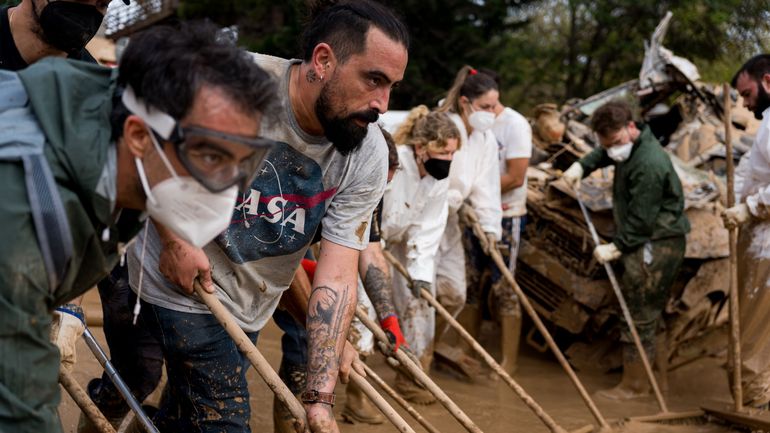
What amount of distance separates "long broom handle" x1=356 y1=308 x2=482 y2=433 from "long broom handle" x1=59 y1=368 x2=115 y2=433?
56.3 inches

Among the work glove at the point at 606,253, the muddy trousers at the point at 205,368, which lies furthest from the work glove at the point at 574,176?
the muddy trousers at the point at 205,368

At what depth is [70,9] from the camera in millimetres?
3234

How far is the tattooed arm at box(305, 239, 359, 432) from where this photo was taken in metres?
3.09

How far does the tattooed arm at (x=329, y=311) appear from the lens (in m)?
3.09

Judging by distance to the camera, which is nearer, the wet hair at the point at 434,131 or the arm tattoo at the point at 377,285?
the arm tattoo at the point at 377,285

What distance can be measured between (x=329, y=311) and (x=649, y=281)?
4.14 metres

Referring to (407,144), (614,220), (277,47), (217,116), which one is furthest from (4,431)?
(277,47)

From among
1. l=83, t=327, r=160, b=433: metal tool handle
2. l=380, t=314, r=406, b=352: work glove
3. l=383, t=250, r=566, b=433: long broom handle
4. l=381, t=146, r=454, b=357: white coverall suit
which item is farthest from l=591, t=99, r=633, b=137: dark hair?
l=83, t=327, r=160, b=433: metal tool handle

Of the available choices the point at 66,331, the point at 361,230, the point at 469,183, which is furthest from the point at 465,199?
the point at 66,331

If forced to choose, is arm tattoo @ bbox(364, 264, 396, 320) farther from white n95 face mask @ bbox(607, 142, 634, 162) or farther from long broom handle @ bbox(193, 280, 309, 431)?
white n95 face mask @ bbox(607, 142, 634, 162)

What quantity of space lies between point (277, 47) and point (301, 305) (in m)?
8.59

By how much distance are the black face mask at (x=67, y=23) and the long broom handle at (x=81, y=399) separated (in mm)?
1213

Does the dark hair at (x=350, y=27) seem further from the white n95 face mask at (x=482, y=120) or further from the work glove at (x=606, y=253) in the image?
the work glove at (x=606, y=253)

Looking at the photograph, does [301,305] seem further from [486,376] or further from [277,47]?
[277,47]
